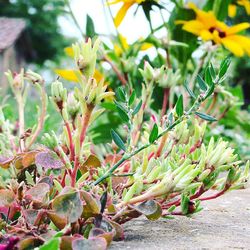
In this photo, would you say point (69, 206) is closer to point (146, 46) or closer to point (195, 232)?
point (195, 232)

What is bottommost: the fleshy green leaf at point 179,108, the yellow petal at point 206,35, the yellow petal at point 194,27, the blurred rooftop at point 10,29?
the blurred rooftop at point 10,29

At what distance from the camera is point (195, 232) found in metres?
1.05

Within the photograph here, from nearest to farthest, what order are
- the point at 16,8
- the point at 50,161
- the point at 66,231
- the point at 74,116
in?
the point at 66,231, the point at 50,161, the point at 74,116, the point at 16,8

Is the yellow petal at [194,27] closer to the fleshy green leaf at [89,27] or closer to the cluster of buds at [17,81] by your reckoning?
the fleshy green leaf at [89,27]

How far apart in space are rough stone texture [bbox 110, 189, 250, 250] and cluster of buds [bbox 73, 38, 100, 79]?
305mm

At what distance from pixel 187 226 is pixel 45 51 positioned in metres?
28.3

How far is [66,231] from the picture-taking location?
915 mm

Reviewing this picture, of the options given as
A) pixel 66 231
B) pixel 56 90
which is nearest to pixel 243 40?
pixel 56 90

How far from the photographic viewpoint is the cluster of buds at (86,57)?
0.97 meters

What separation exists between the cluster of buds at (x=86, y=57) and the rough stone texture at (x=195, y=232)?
0.30 metres

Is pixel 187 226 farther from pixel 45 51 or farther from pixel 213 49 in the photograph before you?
pixel 45 51

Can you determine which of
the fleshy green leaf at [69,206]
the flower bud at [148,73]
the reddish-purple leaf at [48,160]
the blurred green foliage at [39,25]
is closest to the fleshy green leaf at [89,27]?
the flower bud at [148,73]

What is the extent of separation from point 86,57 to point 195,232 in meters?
0.38

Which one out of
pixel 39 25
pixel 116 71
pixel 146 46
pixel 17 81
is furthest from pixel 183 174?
pixel 39 25
